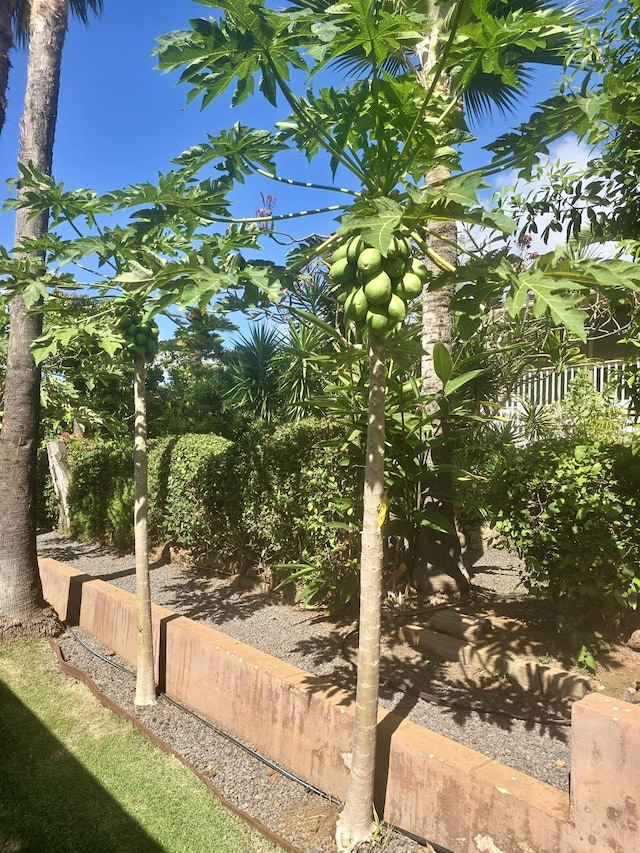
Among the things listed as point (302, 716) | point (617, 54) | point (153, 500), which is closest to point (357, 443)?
point (302, 716)

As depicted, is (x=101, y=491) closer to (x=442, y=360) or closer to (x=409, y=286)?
(x=442, y=360)

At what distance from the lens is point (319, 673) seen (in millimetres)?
4355

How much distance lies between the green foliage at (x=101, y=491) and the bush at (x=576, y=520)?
664 cm

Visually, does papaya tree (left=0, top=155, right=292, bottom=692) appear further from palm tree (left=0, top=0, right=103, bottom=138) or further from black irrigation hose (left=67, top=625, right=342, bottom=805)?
palm tree (left=0, top=0, right=103, bottom=138)

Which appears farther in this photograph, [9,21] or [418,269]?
[9,21]

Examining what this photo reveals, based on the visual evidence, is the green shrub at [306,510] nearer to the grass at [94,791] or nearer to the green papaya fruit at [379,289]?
the grass at [94,791]

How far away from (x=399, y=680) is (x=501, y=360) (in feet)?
16.7

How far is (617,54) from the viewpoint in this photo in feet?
12.5

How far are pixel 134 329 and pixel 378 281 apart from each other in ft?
8.89

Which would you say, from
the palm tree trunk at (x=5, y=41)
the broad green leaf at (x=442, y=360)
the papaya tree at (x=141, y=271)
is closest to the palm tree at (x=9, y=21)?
the palm tree trunk at (x=5, y=41)

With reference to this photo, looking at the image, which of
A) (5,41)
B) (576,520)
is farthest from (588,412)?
(5,41)

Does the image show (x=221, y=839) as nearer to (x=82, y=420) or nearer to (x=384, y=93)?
(x=384, y=93)

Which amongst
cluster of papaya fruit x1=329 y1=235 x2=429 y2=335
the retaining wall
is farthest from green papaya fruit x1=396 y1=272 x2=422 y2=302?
the retaining wall

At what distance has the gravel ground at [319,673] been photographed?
3.07m
